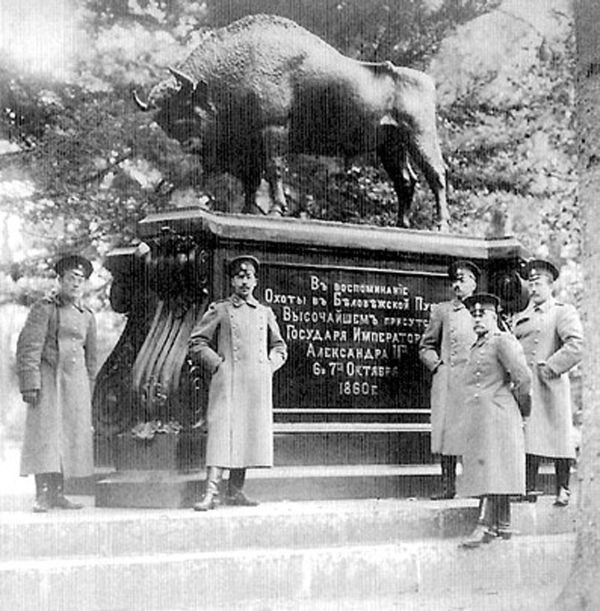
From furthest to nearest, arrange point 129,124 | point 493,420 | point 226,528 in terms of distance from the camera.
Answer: point 129,124
point 493,420
point 226,528

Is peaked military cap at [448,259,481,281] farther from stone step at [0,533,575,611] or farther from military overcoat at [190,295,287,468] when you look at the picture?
stone step at [0,533,575,611]

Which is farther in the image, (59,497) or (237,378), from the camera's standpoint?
(59,497)

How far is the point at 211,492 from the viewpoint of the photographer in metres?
8.98

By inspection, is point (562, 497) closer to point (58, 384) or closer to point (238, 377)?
point (238, 377)

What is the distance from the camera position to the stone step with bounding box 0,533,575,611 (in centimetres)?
758

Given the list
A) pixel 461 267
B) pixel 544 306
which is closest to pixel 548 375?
pixel 544 306

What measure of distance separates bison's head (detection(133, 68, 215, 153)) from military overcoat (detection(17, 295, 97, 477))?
2326mm

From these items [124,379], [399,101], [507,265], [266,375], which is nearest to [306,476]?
[266,375]

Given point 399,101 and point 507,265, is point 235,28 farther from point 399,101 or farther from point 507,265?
point 507,265

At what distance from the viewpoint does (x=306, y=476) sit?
33.2 feet

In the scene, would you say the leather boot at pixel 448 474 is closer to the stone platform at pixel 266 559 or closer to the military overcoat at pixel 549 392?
the military overcoat at pixel 549 392

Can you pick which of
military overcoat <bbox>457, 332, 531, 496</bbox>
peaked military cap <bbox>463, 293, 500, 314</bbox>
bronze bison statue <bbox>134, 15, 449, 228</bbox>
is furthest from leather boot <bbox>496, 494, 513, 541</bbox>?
bronze bison statue <bbox>134, 15, 449, 228</bbox>

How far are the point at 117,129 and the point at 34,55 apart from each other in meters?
1.64

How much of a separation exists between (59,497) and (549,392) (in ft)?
12.4
